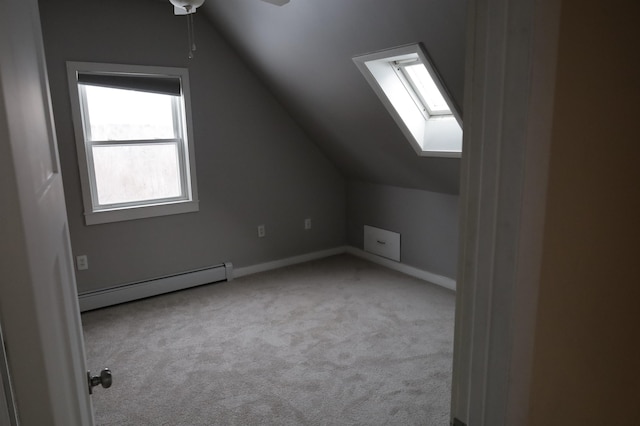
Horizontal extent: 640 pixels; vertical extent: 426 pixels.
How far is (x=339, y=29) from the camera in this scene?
2670 mm

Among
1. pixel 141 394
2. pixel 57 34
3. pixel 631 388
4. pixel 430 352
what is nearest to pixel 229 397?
pixel 141 394

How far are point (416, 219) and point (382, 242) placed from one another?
518 mm

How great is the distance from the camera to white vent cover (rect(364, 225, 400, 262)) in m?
4.24

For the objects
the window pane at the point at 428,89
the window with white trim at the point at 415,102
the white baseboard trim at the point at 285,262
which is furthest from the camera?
the white baseboard trim at the point at 285,262

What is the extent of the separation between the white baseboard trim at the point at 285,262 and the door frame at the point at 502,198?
3.48 m

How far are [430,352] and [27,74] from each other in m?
2.59

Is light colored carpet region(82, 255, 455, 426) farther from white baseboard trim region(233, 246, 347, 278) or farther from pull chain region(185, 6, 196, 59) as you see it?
pull chain region(185, 6, 196, 59)

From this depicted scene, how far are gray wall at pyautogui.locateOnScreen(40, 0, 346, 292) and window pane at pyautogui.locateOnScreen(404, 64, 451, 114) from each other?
1522 millimetres

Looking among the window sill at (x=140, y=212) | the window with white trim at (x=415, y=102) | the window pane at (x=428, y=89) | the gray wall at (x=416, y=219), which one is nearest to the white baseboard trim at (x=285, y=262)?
the gray wall at (x=416, y=219)

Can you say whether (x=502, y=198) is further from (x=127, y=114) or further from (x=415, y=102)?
(x=127, y=114)

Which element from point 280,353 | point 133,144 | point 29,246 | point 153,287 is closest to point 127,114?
point 133,144

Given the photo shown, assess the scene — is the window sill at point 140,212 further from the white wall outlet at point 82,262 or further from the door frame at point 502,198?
the door frame at point 502,198

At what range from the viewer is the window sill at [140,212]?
11.1 ft

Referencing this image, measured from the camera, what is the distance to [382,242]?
14.4 feet
